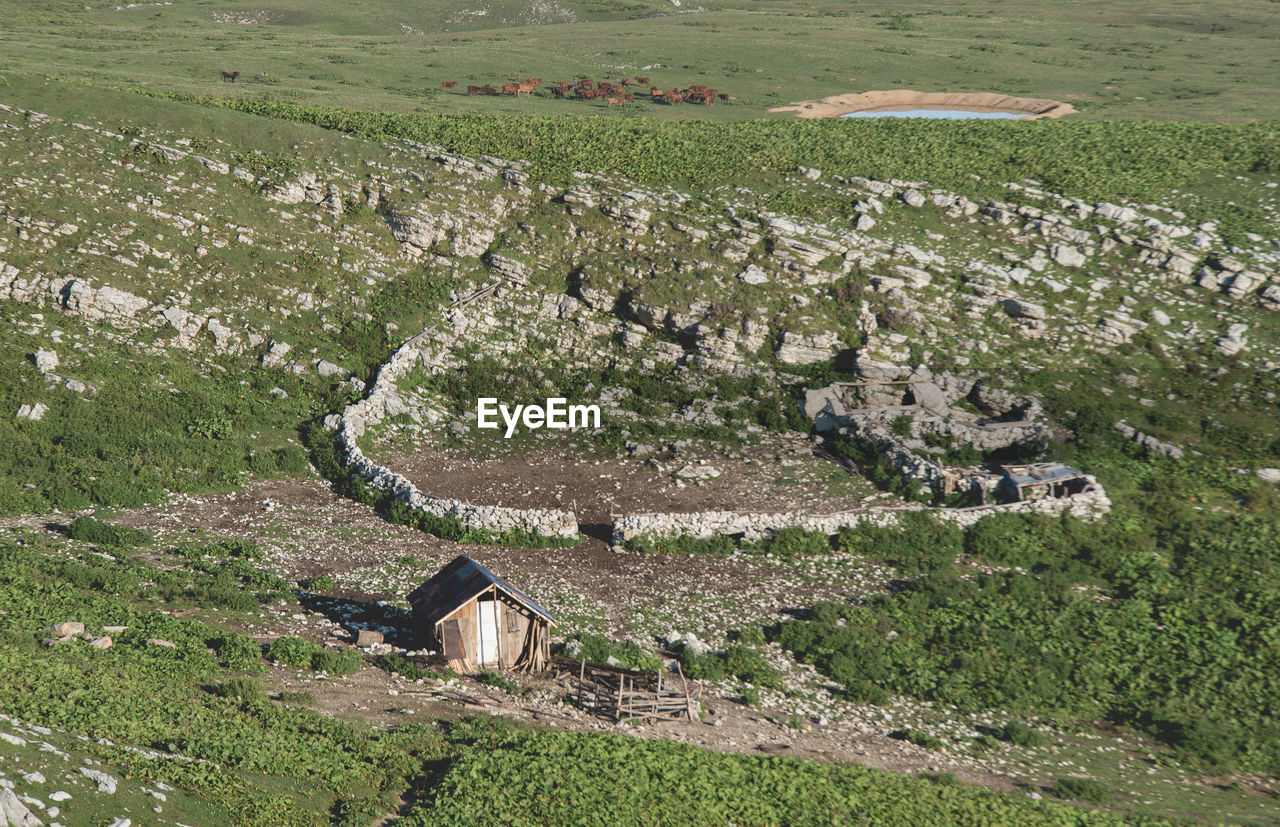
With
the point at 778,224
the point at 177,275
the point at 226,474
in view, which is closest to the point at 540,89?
the point at 778,224

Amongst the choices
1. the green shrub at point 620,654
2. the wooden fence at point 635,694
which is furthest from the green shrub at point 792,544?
the wooden fence at point 635,694

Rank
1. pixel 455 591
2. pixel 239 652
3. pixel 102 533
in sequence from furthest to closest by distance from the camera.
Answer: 1. pixel 102 533
2. pixel 455 591
3. pixel 239 652

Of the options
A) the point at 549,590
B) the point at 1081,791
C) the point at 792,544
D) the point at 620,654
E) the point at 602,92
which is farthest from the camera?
the point at 602,92

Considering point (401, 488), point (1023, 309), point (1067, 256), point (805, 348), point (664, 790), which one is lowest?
point (664, 790)

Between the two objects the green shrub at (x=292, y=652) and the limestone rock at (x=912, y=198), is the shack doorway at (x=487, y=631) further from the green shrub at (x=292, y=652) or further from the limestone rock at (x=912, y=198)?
the limestone rock at (x=912, y=198)

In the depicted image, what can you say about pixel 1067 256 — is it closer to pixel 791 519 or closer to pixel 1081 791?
pixel 791 519

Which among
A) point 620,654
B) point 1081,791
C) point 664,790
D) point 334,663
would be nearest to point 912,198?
point 620,654
